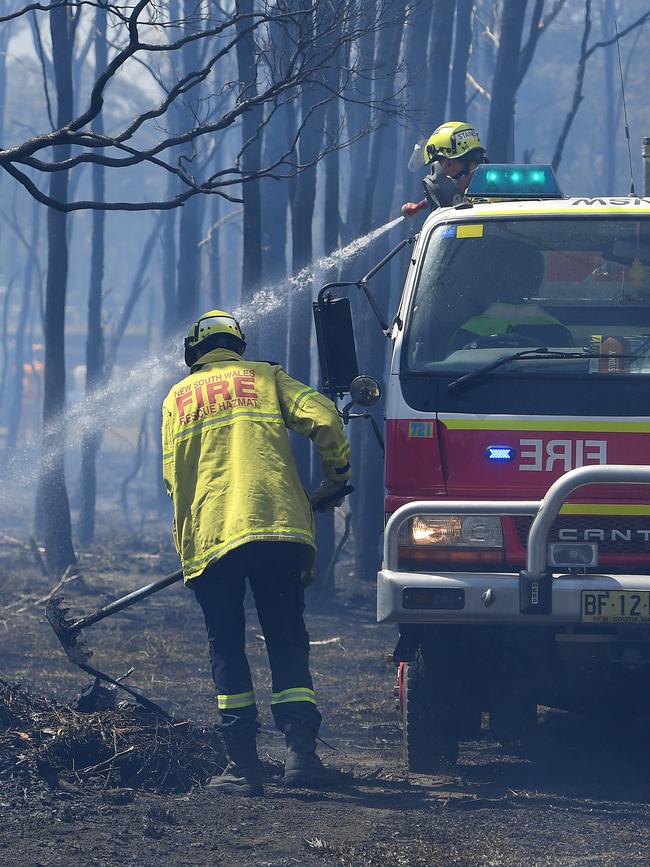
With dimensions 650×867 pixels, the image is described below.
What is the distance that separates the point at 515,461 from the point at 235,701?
1.53 metres

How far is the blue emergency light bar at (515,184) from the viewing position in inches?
268

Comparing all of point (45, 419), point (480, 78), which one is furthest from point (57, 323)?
point (480, 78)

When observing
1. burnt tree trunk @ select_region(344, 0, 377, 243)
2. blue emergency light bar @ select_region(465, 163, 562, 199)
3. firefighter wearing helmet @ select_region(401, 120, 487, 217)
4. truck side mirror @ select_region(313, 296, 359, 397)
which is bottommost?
truck side mirror @ select_region(313, 296, 359, 397)

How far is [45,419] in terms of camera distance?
1523cm

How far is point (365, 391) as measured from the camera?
5988 millimetres

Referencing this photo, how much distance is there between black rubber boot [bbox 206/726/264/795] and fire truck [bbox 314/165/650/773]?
28.0 inches

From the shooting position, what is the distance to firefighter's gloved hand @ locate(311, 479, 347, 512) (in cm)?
622

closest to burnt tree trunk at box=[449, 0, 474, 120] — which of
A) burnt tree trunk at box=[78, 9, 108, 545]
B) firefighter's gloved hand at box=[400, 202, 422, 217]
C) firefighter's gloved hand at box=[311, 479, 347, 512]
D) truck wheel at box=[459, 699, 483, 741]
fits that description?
burnt tree trunk at box=[78, 9, 108, 545]

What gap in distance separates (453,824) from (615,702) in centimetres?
125

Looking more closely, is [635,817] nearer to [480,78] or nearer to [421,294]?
[421,294]

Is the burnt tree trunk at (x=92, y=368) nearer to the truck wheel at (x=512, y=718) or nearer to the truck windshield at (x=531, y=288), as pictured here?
the truck wheel at (x=512, y=718)

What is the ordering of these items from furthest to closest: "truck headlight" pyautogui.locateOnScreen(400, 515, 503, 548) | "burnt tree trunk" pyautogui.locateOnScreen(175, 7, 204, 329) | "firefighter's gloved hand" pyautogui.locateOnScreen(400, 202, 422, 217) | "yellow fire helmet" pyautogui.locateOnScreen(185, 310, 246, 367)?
"burnt tree trunk" pyautogui.locateOnScreen(175, 7, 204, 329)
"firefighter's gloved hand" pyautogui.locateOnScreen(400, 202, 422, 217)
"yellow fire helmet" pyautogui.locateOnScreen(185, 310, 246, 367)
"truck headlight" pyautogui.locateOnScreen(400, 515, 503, 548)

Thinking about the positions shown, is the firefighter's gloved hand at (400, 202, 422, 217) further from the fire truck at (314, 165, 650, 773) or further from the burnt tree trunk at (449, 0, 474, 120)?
the burnt tree trunk at (449, 0, 474, 120)

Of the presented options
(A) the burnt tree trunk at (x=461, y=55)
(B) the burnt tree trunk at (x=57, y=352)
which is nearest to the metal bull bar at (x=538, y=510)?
(B) the burnt tree trunk at (x=57, y=352)
